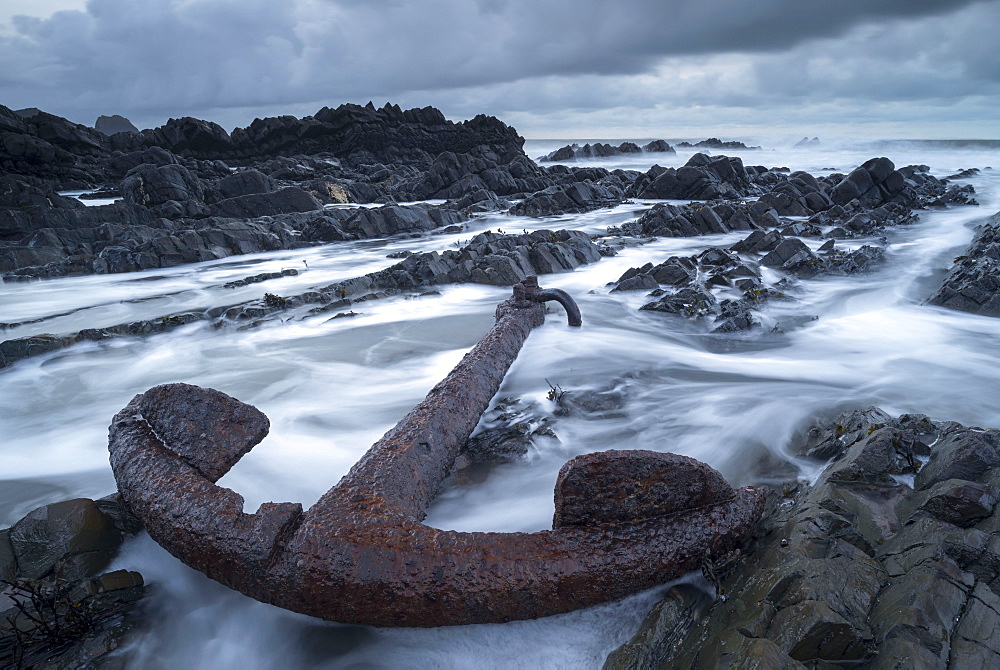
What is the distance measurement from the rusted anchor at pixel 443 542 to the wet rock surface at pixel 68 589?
40 cm

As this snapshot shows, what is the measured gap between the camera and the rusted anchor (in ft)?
6.51

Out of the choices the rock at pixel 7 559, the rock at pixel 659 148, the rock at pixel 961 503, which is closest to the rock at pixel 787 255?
the rock at pixel 961 503

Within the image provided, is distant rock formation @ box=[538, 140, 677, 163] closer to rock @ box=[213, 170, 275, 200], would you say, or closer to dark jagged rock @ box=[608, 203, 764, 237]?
rock @ box=[213, 170, 275, 200]

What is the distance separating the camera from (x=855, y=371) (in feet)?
15.7

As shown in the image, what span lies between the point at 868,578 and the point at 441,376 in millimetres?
3798

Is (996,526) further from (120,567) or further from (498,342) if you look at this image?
(120,567)

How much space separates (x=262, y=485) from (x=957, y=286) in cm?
755

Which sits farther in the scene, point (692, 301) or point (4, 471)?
point (692, 301)

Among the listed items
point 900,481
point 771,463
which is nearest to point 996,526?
point 900,481

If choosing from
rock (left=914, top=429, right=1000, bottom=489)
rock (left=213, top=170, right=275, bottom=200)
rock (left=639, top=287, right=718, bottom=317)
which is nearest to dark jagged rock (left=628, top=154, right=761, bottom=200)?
rock (left=213, top=170, right=275, bottom=200)

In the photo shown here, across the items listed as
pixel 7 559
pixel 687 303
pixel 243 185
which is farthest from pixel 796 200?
pixel 7 559

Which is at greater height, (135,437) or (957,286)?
(135,437)

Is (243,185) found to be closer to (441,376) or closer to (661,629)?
(441,376)

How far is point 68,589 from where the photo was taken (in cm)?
239
